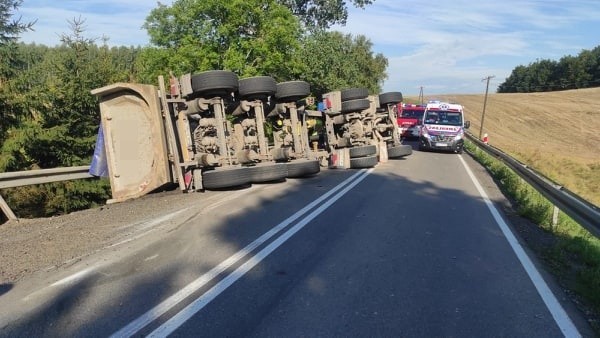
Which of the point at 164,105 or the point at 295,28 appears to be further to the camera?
the point at 295,28

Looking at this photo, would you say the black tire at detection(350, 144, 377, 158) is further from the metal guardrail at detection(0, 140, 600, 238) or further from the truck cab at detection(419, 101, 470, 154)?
the truck cab at detection(419, 101, 470, 154)

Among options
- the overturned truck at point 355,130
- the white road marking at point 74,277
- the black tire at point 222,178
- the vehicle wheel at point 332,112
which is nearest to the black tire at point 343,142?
the overturned truck at point 355,130

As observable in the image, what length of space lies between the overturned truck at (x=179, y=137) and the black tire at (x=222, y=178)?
0.8 inches

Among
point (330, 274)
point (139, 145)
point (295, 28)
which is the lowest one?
point (330, 274)

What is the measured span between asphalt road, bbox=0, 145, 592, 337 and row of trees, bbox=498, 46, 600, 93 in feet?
373

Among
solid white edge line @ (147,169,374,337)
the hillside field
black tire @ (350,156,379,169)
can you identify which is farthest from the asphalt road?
the hillside field

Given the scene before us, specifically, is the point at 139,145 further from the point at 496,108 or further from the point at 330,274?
the point at 496,108

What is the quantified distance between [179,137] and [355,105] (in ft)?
24.3

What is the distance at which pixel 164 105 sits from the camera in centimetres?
964

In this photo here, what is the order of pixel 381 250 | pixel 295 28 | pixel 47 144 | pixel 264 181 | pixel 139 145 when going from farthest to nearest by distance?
pixel 295 28, pixel 47 144, pixel 264 181, pixel 139 145, pixel 381 250

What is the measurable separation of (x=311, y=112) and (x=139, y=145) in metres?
6.47

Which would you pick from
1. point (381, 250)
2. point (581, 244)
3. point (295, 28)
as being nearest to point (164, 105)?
point (381, 250)

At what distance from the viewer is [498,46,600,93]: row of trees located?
345 ft

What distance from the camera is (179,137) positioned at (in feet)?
32.4
